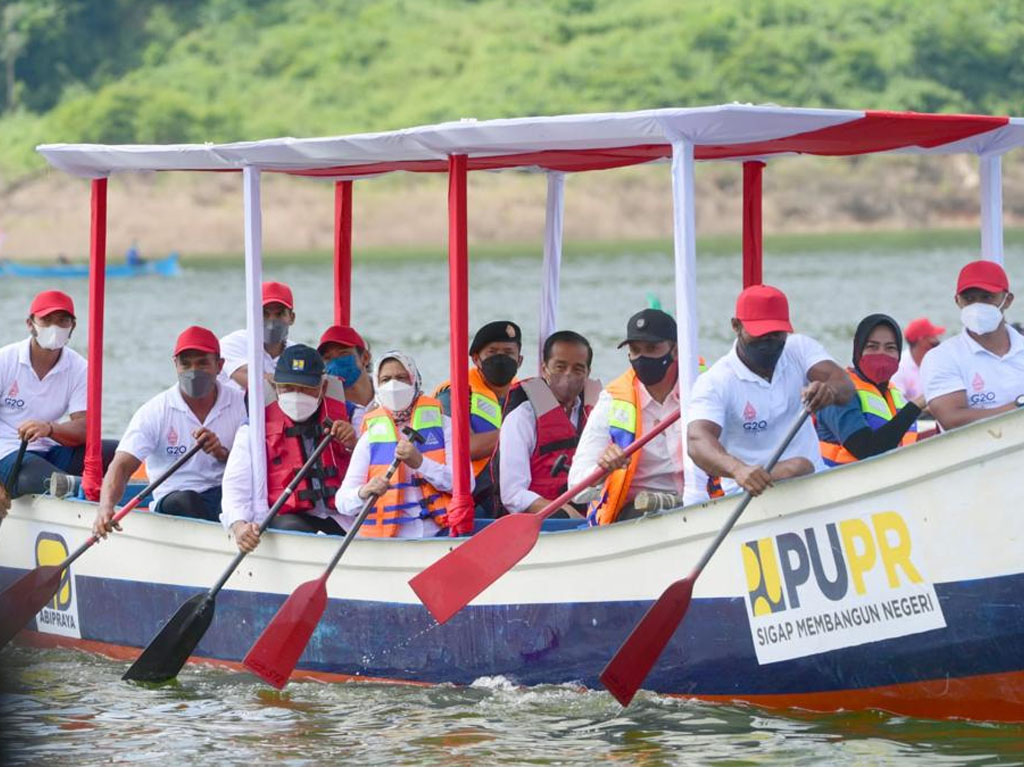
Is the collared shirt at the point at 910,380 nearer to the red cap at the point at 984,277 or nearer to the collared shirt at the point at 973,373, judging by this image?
the collared shirt at the point at 973,373

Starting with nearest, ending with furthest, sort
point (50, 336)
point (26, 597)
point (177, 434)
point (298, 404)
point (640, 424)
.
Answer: point (640, 424) → point (298, 404) → point (177, 434) → point (26, 597) → point (50, 336)

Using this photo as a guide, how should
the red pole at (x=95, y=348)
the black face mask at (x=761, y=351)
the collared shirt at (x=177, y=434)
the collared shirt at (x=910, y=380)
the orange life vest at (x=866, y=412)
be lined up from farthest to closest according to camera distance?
the collared shirt at (x=910, y=380), the red pole at (x=95, y=348), the collared shirt at (x=177, y=434), the orange life vest at (x=866, y=412), the black face mask at (x=761, y=351)

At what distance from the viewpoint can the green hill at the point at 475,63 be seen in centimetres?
6256

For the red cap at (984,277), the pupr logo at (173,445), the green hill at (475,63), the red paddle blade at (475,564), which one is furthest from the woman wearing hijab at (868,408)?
the green hill at (475,63)

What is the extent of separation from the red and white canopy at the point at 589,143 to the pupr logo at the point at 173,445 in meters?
1.33

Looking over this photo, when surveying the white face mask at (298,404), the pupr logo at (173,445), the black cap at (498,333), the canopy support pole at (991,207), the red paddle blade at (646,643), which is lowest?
the red paddle blade at (646,643)

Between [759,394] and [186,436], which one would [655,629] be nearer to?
[759,394]

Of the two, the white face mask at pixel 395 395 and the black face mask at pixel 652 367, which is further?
the white face mask at pixel 395 395

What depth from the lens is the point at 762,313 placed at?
8953mm

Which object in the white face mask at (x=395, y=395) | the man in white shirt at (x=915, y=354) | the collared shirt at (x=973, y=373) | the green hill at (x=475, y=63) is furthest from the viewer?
the green hill at (x=475, y=63)

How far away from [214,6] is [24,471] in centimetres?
6865

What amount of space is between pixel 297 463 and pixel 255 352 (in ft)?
1.85

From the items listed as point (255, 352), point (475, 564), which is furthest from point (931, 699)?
point (255, 352)

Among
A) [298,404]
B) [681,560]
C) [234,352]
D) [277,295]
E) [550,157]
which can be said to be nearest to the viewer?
[681,560]
